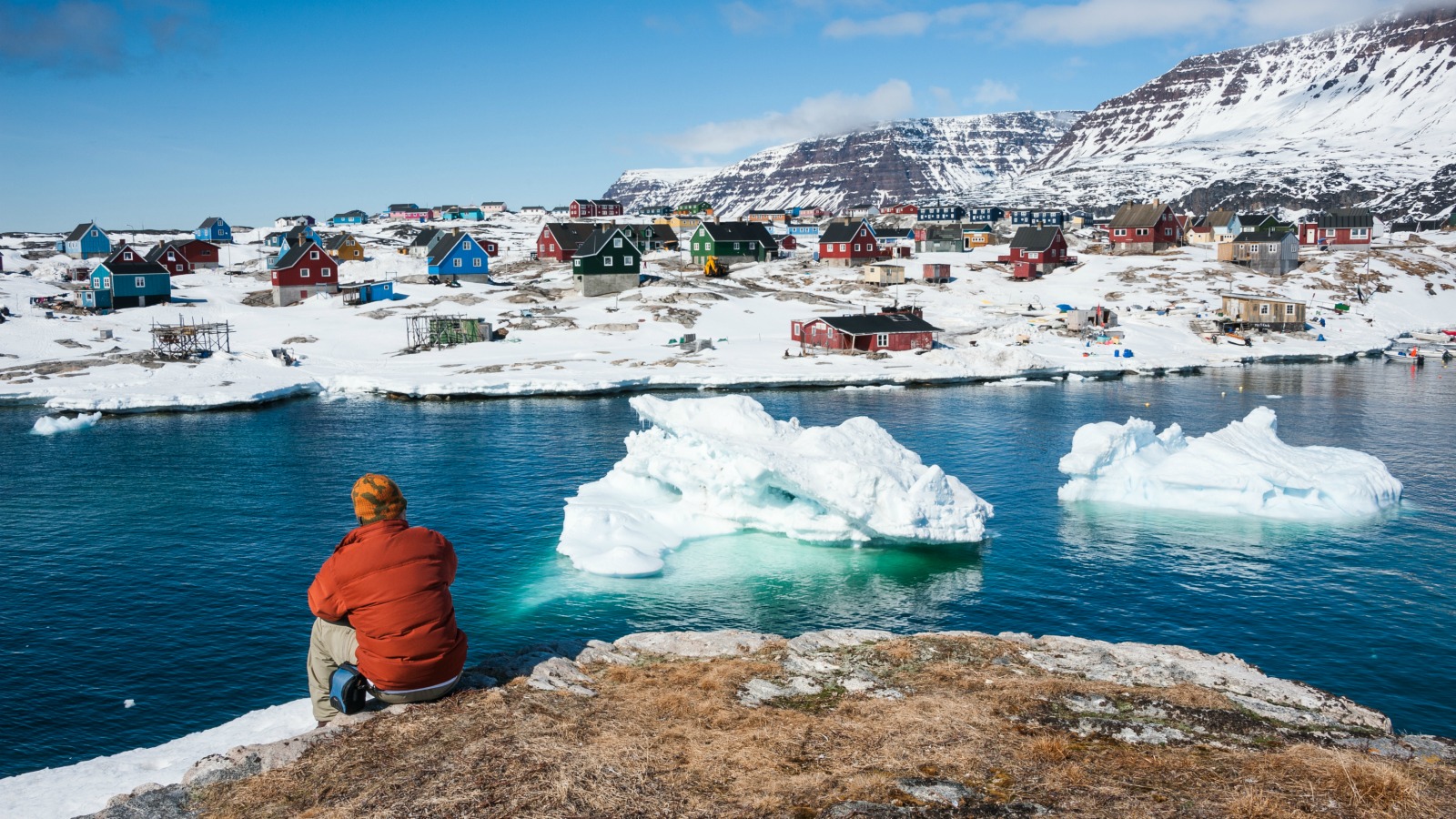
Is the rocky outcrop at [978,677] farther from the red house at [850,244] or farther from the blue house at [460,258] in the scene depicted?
the red house at [850,244]

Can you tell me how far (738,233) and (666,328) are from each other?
41.8m

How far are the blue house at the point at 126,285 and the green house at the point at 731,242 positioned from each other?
198ft

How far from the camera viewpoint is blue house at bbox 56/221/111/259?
442 ft

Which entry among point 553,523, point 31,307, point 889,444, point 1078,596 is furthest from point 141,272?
point 1078,596

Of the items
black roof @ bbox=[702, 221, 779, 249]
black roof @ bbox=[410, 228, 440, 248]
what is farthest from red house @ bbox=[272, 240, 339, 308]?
black roof @ bbox=[702, 221, 779, 249]

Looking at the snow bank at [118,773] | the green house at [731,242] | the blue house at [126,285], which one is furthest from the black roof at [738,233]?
the snow bank at [118,773]

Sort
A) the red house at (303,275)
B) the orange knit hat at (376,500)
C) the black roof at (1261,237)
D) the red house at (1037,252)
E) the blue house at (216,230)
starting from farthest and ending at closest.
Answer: the blue house at (216,230)
the red house at (1037,252)
the black roof at (1261,237)
the red house at (303,275)
the orange knit hat at (376,500)

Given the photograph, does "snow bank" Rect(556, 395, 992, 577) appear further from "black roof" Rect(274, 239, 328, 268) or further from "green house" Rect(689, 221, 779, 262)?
"green house" Rect(689, 221, 779, 262)

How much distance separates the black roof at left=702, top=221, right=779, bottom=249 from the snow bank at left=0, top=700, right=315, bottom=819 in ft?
368

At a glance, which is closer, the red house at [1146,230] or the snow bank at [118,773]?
the snow bank at [118,773]

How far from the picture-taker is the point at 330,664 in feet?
37.3

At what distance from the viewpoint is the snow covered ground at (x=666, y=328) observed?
233 feet

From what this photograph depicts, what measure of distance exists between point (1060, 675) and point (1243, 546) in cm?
2409

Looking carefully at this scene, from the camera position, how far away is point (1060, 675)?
13.9 meters
